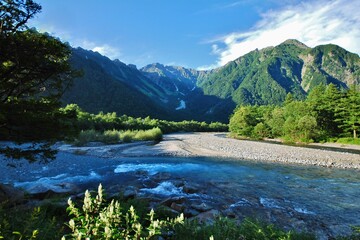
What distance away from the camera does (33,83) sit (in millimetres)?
11664

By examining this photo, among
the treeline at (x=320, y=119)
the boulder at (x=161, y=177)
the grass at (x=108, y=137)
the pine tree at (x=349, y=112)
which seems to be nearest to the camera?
the boulder at (x=161, y=177)

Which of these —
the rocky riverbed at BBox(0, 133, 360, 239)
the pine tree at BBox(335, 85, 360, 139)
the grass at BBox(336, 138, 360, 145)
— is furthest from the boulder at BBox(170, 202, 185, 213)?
the pine tree at BBox(335, 85, 360, 139)

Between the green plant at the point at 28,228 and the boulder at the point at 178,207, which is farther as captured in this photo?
the boulder at the point at 178,207

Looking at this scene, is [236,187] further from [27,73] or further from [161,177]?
[27,73]

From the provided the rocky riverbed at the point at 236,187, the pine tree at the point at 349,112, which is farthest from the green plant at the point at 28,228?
the pine tree at the point at 349,112

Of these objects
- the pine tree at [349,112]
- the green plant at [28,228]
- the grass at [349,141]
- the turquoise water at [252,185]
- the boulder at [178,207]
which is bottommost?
the turquoise water at [252,185]

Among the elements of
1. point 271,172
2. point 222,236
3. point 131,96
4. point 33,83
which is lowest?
point 271,172

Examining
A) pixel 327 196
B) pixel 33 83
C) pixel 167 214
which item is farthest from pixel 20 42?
pixel 327 196

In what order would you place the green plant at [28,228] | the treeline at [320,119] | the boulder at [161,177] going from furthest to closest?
the treeline at [320,119] < the boulder at [161,177] < the green plant at [28,228]

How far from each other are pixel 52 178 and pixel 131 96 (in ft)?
484

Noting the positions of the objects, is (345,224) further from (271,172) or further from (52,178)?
(52,178)

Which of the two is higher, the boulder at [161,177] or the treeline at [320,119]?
the treeline at [320,119]

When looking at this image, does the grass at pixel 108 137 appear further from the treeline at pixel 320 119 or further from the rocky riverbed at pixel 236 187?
the treeline at pixel 320 119

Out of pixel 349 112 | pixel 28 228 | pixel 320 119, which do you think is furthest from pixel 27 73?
pixel 320 119
